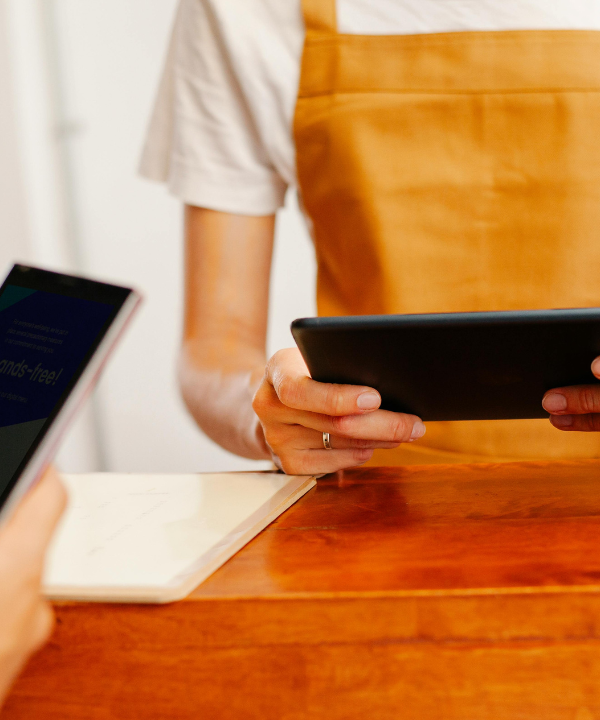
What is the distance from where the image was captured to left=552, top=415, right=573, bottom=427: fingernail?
521 millimetres

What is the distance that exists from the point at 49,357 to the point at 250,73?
20.2 inches

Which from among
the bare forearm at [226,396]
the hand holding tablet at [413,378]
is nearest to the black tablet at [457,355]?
the hand holding tablet at [413,378]

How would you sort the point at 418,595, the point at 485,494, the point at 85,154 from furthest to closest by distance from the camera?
1. the point at 85,154
2. the point at 485,494
3. the point at 418,595

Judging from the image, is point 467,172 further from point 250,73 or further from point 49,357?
point 49,357

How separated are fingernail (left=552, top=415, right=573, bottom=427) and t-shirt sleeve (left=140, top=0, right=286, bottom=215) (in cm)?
44

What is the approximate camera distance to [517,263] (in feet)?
2.38

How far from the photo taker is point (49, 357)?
38 cm

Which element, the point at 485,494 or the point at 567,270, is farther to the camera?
the point at 567,270

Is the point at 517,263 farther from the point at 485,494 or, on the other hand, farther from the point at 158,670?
the point at 158,670

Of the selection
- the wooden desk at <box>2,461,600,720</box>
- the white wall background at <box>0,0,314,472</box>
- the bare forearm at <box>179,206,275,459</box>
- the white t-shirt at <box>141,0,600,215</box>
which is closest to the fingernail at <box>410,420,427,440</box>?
Answer: the wooden desk at <box>2,461,600,720</box>

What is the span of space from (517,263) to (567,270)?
2.0 inches

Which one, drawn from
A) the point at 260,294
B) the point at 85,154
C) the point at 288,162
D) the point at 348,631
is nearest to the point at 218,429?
the point at 260,294

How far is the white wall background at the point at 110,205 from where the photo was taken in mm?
1741

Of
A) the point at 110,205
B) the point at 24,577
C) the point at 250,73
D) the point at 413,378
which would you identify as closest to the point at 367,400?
the point at 413,378
